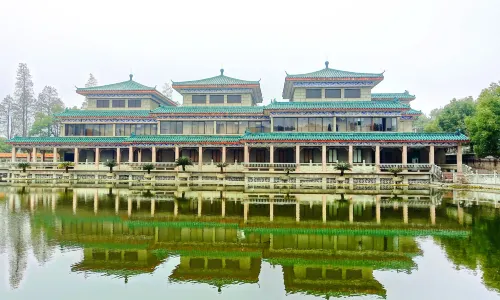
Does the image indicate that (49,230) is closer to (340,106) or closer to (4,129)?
(340,106)

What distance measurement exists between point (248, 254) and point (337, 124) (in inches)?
1391

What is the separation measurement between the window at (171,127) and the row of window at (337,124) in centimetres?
1376

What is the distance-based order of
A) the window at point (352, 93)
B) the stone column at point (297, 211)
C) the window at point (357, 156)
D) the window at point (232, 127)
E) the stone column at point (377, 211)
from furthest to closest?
the window at point (232, 127) → the window at point (352, 93) → the window at point (357, 156) → the stone column at point (377, 211) → the stone column at point (297, 211)

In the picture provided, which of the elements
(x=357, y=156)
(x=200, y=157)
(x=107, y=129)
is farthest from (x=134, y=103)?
(x=357, y=156)

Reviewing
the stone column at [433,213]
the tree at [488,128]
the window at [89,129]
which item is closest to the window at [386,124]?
the tree at [488,128]

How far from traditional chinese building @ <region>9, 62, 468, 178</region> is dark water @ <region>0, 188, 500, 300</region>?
21356 millimetres

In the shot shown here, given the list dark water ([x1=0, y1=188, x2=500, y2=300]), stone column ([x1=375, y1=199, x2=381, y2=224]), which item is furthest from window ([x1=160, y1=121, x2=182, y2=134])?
stone column ([x1=375, y1=199, x2=381, y2=224])

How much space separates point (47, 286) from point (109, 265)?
6.23 ft

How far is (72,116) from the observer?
171ft

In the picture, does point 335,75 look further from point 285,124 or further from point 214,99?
point 214,99

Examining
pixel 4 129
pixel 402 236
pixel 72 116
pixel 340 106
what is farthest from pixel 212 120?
pixel 4 129

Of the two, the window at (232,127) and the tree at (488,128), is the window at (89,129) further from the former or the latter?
the tree at (488,128)

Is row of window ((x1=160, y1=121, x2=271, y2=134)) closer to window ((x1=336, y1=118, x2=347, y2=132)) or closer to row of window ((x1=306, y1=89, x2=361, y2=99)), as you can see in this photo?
row of window ((x1=306, y1=89, x2=361, y2=99))

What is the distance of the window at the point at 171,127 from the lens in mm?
48719
